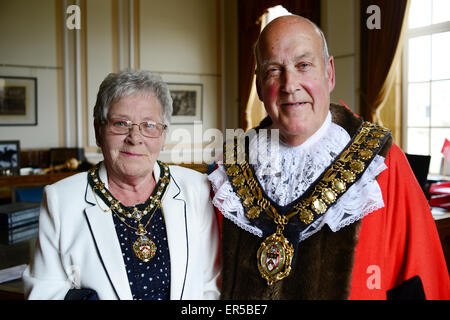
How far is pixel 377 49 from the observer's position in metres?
4.33

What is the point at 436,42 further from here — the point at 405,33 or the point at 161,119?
the point at 161,119

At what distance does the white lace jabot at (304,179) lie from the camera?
3.69ft

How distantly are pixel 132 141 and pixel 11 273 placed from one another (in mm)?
833

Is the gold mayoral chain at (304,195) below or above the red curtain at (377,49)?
below

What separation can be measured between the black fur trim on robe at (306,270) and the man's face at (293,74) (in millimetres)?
240

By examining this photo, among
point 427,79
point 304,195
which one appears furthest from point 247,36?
point 304,195

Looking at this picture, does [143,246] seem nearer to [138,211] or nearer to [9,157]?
[138,211]

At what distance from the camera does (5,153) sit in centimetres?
434

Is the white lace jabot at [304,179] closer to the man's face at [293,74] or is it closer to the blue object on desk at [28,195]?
the man's face at [293,74]

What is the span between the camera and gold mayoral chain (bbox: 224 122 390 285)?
1.13m

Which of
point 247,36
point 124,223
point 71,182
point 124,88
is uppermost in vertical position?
point 247,36

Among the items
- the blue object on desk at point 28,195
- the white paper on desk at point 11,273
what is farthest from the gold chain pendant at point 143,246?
the blue object on desk at point 28,195
